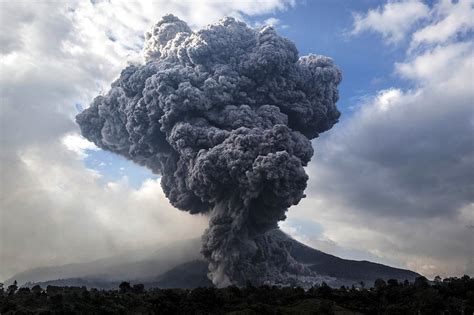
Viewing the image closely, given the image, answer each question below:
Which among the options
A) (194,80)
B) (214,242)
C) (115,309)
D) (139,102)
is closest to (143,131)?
(139,102)

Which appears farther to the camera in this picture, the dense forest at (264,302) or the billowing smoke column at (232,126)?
the billowing smoke column at (232,126)

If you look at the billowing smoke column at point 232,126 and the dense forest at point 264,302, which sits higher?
the billowing smoke column at point 232,126

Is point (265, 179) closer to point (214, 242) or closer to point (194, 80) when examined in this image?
point (214, 242)

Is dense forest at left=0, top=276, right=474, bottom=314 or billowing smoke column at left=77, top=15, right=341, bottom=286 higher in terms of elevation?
billowing smoke column at left=77, top=15, right=341, bottom=286

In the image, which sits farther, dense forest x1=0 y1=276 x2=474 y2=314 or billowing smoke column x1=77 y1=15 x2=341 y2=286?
billowing smoke column x1=77 y1=15 x2=341 y2=286
